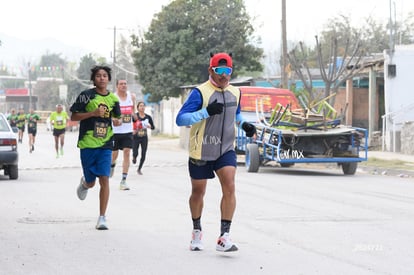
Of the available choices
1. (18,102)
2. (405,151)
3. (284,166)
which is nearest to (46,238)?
(284,166)

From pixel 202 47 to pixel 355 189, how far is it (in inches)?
1208

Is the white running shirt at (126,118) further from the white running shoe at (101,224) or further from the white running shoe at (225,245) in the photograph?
the white running shoe at (225,245)

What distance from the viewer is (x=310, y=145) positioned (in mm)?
19312

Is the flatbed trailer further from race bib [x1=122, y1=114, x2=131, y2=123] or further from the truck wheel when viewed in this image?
the truck wheel

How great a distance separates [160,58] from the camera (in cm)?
4684

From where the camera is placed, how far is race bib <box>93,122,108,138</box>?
32.9 ft

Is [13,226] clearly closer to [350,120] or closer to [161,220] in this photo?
[161,220]

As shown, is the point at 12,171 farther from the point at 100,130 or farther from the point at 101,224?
the point at 101,224

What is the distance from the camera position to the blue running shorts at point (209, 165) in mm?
8211

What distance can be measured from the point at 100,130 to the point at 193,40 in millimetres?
35725

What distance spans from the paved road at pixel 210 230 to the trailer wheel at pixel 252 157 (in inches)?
120

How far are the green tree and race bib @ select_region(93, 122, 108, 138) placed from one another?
3481cm

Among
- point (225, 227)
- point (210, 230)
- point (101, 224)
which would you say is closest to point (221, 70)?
point (225, 227)

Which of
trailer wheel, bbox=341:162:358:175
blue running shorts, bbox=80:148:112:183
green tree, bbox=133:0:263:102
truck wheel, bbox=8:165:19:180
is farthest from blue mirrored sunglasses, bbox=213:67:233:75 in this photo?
green tree, bbox=133:0:263:102
